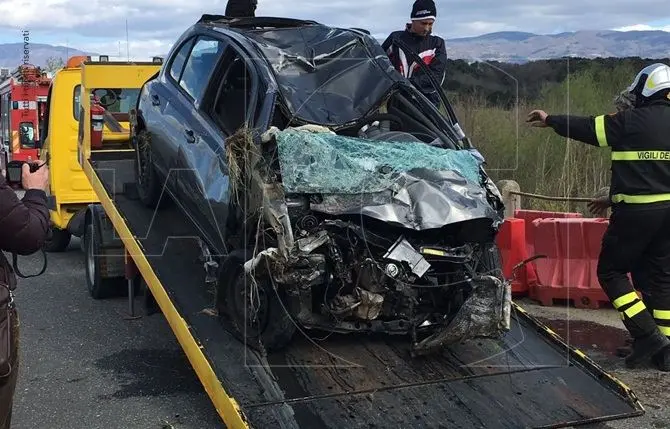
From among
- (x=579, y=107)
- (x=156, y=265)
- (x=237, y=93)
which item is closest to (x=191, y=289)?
(x=156, y=265)

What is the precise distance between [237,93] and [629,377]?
3411mm

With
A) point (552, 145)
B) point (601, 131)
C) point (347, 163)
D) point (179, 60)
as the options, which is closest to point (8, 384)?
point (347, 163)

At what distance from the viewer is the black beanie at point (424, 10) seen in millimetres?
6969

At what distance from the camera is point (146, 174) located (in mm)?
6699

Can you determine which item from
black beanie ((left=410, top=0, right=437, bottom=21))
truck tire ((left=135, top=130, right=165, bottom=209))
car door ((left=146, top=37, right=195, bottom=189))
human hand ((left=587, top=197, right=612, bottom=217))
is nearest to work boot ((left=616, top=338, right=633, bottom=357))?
human hand ((left=587, top=197, right=612, bottom=217))

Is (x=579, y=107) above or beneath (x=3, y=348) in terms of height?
above

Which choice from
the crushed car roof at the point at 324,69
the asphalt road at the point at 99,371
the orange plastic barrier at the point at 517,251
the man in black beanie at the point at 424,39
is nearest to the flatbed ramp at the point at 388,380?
the asphalt road at the point at 99,371

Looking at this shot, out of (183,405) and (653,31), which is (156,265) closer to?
(183,405)

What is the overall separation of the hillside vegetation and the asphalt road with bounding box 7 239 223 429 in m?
3.65

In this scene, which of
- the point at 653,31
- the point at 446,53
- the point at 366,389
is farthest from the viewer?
the point at 653,31

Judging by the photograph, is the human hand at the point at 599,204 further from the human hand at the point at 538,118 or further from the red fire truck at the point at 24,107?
the red fire truck at the point at 24,107

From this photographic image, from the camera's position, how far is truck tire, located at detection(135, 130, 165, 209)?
6.56 meters

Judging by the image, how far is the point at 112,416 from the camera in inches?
188

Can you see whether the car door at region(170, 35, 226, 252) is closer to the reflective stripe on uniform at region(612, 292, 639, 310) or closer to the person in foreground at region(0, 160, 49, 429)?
the person in foreground at region(0, 160, 49, 429)
